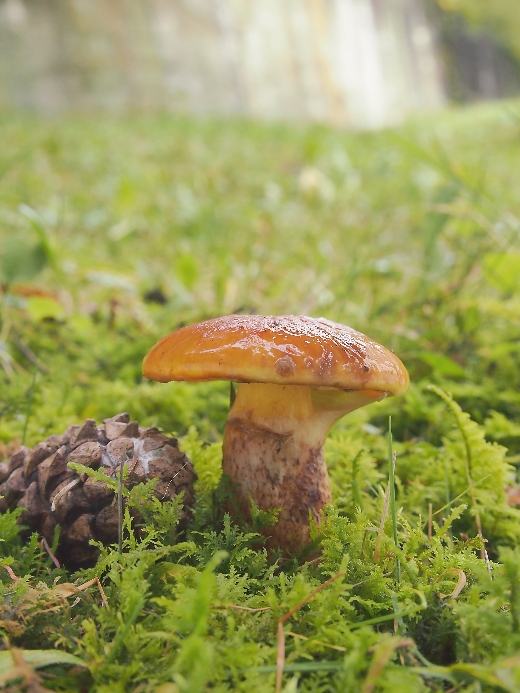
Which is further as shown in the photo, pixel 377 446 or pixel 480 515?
pixel 377 446

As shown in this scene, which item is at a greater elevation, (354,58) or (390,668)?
(354,58)

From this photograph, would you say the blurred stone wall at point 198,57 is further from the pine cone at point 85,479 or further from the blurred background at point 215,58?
the pine cone at point 85,479

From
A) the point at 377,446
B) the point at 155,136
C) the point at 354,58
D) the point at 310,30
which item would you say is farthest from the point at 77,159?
the point at 354,58

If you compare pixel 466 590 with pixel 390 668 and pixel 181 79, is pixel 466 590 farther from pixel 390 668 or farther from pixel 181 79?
pixel 181 79


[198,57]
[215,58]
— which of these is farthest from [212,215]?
[215,58]

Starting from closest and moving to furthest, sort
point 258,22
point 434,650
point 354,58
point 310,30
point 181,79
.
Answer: point 434,650, point 181,79, point 258,22, point 310,30, point 354,58

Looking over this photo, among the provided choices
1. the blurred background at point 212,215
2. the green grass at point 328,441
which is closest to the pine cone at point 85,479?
the green grass at point 328,441
